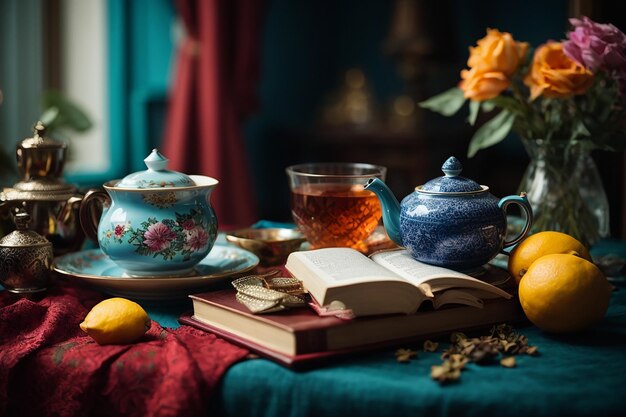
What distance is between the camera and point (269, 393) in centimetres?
91

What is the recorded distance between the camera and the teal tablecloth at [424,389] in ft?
2.79

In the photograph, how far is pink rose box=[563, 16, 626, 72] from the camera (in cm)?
131

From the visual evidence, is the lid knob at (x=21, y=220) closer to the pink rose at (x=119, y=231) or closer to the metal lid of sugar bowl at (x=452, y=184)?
the pink rose at (x=119, y=231)

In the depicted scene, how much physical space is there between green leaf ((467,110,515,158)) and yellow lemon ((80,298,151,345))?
0.80 m

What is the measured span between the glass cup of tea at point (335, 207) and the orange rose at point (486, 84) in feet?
0.77

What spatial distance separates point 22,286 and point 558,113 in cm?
104

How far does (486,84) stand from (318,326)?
0.69 meters

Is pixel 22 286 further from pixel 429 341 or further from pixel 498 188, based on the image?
pixel 498 188

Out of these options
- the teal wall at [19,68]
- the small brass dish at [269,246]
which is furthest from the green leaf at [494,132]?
the teal wall at [19,68]

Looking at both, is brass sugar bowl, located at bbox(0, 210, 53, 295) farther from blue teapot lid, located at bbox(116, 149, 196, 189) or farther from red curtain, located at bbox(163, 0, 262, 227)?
red curtain, located at bbox(163, 0, 262, 227)

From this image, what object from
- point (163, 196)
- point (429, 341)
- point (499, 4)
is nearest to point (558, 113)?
point (429, 341)

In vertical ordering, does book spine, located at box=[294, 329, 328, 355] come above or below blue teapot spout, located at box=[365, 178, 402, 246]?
below

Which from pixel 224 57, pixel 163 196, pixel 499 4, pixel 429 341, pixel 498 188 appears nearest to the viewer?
pixel 429 341

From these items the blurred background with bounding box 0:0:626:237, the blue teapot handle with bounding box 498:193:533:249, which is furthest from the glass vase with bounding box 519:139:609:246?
the blurred background with bounding box 0:0:626:237
